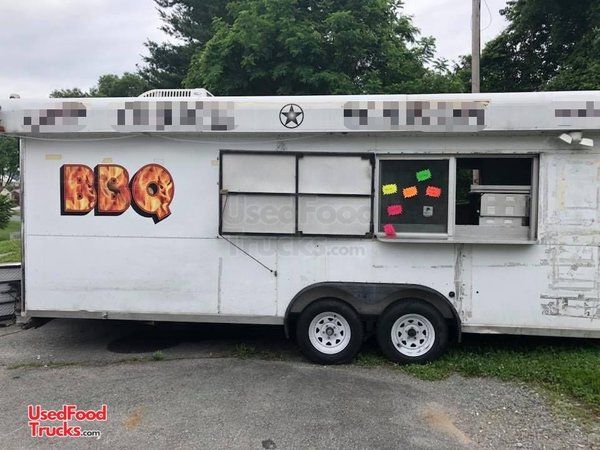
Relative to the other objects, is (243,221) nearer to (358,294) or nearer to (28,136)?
(358,294)

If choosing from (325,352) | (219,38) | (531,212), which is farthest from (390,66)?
(325,352)

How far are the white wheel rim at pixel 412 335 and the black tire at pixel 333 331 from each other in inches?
15.3

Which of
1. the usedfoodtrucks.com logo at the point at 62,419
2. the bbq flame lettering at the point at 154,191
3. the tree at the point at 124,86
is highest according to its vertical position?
the tree at the point at 124,86

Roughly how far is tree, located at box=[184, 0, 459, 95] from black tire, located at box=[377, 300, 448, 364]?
8.68 m

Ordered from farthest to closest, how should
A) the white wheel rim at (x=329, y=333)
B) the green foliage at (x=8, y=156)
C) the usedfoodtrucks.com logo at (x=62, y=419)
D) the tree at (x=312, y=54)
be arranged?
the green foliage at (x=8, y=156)
the tree at (x=312, y=54)
the white wheel rim at (x=329, y=333)
the usedfoodtrucks.com logo at (x=62, y=419)

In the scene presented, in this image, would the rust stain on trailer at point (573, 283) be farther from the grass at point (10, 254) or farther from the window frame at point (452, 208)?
the grass at point (10, 254)

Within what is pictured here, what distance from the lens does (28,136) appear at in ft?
18.0

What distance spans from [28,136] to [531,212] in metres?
5.47

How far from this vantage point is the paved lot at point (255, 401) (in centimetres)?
382

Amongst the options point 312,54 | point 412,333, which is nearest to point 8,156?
point 312,54

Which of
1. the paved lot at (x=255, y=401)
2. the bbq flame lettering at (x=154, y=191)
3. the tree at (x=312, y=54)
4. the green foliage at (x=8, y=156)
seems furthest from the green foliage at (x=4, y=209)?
the green foliage at (x=8, y=156)

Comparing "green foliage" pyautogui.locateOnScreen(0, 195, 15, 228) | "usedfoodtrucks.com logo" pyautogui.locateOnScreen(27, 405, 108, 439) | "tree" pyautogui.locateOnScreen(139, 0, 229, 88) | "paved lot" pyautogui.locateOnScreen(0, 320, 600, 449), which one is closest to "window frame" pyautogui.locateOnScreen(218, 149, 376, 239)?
"paved lot" pyautogui.locateOnScreen(0, 320, 600, 449)

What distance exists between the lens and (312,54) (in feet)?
43.4

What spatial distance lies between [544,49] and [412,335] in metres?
12.9
